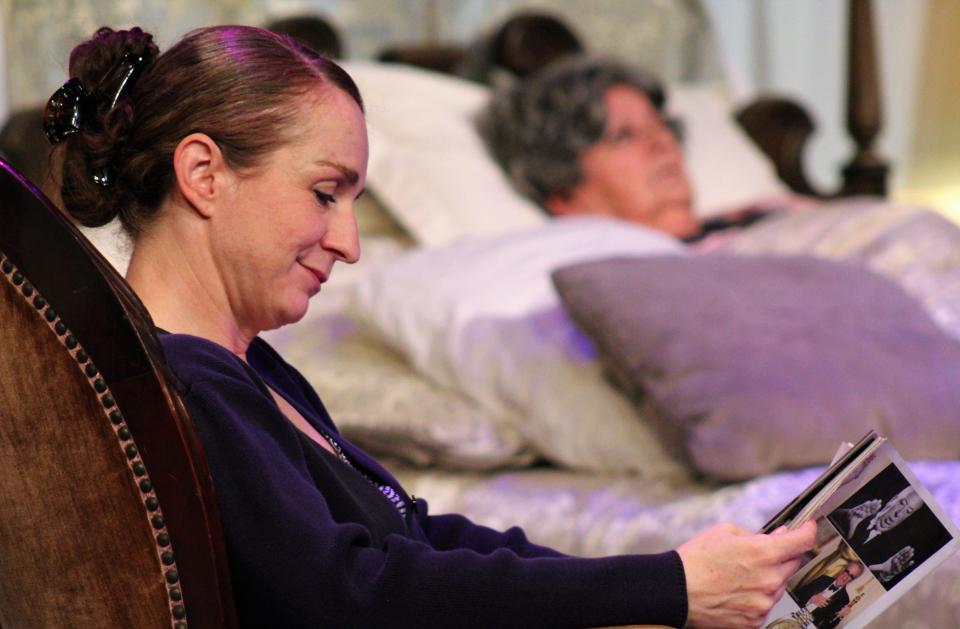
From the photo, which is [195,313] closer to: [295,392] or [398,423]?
[295,392]

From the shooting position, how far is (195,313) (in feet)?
2.88

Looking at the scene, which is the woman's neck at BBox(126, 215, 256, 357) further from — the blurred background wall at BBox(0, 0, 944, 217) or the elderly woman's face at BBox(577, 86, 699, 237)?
the elderly woman's face at BBox(577, 86, 699, 237)

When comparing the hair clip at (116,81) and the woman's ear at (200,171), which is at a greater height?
the hair clip at (116,81)

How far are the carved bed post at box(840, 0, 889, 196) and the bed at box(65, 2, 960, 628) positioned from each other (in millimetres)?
620

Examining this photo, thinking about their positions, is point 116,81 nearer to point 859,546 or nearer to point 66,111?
point 66,111

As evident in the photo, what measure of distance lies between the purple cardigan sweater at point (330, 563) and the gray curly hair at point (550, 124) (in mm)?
1631

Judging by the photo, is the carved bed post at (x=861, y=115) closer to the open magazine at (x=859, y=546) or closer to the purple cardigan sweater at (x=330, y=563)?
the open magazine at (x=859, y=546)

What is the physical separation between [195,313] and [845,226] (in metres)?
1.50

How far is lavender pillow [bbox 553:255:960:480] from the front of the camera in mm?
1556

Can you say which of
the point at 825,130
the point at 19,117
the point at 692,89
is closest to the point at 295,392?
the point at 19,117

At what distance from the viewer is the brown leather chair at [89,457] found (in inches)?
28.0

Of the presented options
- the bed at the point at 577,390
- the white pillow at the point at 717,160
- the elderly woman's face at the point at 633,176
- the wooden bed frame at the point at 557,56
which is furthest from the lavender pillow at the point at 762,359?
the wooden bed frame at the point at 557,56

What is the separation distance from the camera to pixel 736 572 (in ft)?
2.77

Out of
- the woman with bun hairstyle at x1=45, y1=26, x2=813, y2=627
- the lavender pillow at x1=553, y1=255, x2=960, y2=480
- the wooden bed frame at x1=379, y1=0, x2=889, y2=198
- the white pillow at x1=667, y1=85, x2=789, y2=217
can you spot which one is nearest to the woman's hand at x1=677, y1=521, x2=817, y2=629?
the woman with bun hairstyle at x1=45, y1=26, x2=813, y2=627
